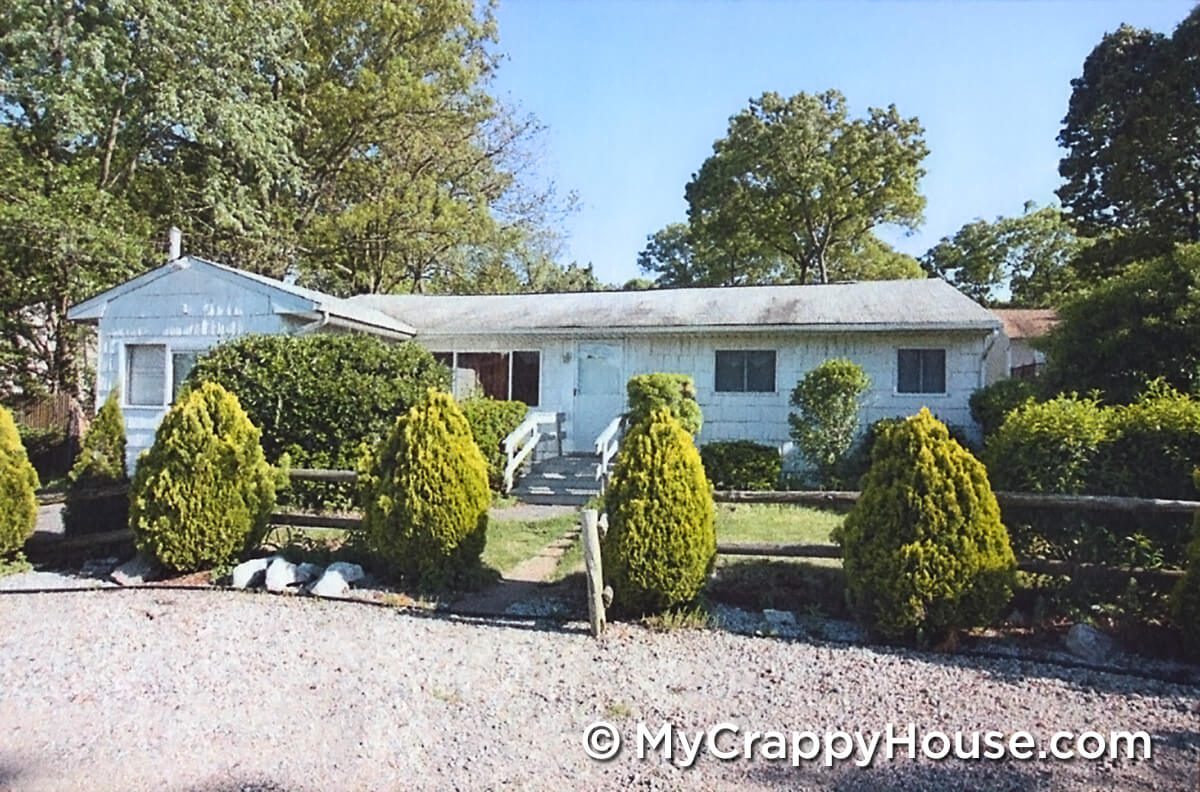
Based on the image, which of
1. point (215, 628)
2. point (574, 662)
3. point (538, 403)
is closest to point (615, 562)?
point (574, 662)

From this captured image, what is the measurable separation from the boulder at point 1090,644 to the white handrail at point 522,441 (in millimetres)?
8314

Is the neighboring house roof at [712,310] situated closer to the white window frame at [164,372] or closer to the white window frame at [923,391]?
the white window frame at [923,391]

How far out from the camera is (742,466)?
488 inches

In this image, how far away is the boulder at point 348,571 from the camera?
6516 millimetres

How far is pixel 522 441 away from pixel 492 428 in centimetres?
88

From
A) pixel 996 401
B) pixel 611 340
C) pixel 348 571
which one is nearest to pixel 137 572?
pixel 348 571

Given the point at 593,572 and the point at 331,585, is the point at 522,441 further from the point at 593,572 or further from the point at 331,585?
the point at 593,572

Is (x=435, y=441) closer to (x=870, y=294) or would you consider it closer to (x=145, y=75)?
(x=870, y=294)

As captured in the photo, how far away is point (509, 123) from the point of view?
999 inches

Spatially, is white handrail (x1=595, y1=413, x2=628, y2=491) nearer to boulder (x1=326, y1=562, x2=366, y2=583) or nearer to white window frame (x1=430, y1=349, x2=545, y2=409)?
white window frame (x1=430, y1=349, x2=545, y2=409)

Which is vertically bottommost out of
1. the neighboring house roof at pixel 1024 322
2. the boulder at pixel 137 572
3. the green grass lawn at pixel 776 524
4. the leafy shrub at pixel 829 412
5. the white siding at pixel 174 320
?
the boulder at pixel 137 572

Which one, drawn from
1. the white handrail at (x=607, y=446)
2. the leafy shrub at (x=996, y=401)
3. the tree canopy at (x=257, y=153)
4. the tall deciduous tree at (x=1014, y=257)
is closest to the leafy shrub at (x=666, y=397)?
the white handrail at (x=607, y=446)

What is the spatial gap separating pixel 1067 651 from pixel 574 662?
322 centimetres

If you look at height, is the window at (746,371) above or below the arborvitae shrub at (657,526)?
above
